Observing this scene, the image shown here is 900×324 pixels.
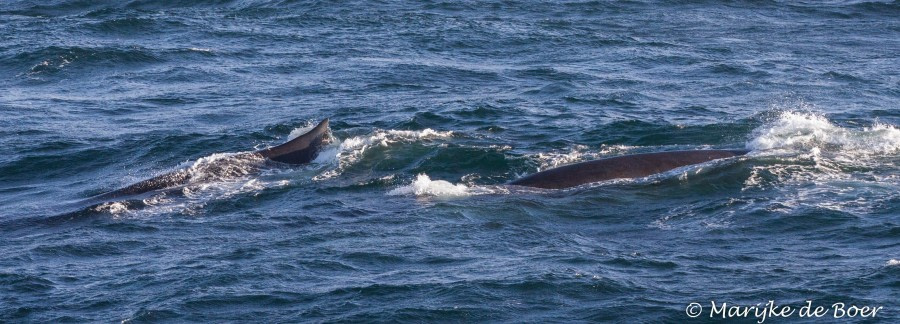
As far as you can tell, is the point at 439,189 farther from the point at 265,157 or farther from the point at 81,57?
the point at 81,57

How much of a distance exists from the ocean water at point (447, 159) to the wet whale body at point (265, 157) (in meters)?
0.27

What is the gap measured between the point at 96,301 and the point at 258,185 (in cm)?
548

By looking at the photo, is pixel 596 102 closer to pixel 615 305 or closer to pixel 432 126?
pixel 432 126

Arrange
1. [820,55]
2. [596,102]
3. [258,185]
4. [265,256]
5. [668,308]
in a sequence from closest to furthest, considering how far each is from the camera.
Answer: [668,308]
[265,256]
[258,185]
[596,102]
[820,55]

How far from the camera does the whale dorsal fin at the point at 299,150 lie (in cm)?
2022

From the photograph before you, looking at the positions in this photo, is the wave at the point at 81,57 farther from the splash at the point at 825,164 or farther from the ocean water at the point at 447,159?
the splash at the point at 825,164

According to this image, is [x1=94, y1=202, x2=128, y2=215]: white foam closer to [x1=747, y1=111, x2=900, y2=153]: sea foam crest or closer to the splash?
the splash

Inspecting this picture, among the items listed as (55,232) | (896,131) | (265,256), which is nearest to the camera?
(265,256)

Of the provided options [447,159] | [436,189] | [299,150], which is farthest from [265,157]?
[436,189]

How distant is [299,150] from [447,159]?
8.05 feet

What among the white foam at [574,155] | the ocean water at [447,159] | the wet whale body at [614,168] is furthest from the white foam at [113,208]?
the white foam at [574,155]

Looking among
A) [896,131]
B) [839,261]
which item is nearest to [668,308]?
[839,261]

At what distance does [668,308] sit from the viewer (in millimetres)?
12602

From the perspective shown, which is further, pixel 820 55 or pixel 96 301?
pixel 820 55
